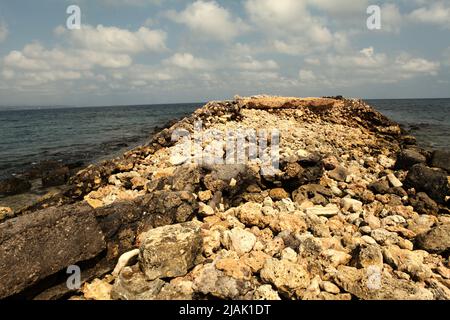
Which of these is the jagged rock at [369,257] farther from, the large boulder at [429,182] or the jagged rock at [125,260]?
the large boulder at [429,182]

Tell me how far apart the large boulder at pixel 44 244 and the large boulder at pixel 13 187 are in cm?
1040

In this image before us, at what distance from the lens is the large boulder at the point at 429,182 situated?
29.9 ft

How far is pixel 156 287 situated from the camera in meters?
4.83

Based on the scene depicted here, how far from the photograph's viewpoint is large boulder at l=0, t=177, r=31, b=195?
13222mm

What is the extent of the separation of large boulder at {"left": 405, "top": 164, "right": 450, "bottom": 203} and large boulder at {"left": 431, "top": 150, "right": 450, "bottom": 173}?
353cm

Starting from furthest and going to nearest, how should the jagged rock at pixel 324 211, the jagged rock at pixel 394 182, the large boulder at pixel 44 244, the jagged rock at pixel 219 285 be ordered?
1. the jagged rock at pixel 394 182
2. the jagged rock at pixel 324 211
3. the jagged rock at pixel 219 285
4. the large boulder at pixel 44 244

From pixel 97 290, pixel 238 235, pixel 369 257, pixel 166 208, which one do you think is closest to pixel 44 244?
→ pixel 97 290

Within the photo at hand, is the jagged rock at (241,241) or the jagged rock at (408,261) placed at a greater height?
the jagged rock at (241,241)

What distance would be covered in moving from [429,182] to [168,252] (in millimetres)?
8786

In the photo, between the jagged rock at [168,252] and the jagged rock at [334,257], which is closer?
the jagged rock at [168,252]

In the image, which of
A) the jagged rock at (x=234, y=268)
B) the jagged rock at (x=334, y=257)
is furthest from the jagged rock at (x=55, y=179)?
the jagged rock at (x=334, y=257)

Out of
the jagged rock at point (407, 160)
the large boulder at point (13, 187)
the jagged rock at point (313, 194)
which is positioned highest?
the jagged rock at point (407, 160)

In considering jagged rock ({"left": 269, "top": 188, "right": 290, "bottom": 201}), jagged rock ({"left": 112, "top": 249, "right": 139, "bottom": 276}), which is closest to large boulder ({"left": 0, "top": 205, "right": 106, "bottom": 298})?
jagged rock ({"left": 112, "top": 249, "right": 139, "bottom": 276})

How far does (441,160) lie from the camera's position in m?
12.6
